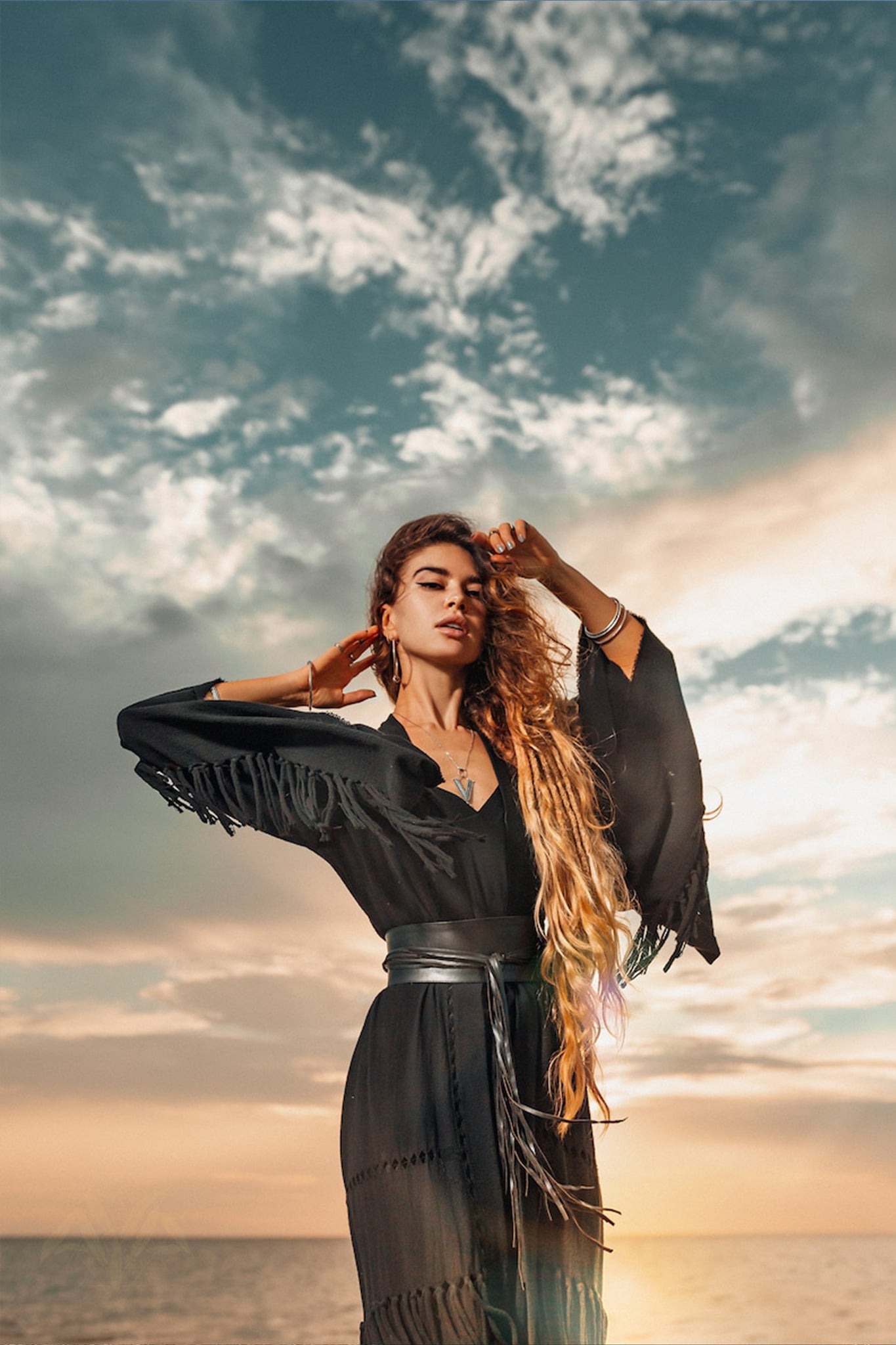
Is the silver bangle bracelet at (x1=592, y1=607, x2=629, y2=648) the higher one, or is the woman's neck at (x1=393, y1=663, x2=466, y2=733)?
the silver bangle bracelet at (x1=592, y1=607, x2=629, y2=648)

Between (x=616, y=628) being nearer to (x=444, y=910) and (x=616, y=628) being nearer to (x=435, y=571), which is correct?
(x=435, y=571)

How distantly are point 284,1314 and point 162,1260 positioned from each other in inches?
299

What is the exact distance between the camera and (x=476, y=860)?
2637 millimetres

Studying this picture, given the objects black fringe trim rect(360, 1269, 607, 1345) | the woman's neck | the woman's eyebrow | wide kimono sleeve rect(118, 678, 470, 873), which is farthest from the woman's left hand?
black fringe trim rect(360, 1269, 607, 1345)

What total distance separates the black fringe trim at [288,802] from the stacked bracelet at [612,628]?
27.3 inches

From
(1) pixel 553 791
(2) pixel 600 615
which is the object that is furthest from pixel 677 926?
(2) pixel 600 615

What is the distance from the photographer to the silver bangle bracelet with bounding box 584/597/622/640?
9.70 ft

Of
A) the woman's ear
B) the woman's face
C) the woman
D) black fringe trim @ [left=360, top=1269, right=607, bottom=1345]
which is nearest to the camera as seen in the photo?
black fringe trim @ [left=360, top=1269, right=607, bottom=1345]

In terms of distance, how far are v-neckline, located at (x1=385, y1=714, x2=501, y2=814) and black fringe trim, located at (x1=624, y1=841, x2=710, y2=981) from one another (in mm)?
563

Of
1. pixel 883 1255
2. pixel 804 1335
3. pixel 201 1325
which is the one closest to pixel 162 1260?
pixel 201 1325

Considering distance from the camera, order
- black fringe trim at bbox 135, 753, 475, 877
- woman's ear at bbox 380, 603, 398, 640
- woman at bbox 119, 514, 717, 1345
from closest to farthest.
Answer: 1. woman at bbox 119, 514, 717, 1345
2. black fringe trim at bbox 135, 753, 475, 877
3. woman's ear at bbox 380, 603, 398, 640

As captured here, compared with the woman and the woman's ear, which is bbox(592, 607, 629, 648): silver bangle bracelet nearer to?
the woman

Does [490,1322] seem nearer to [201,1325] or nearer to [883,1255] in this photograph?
[201,1325]

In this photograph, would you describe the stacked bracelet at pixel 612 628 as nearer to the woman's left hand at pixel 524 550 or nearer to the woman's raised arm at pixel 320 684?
the woman's left hand at pixel 524 550
